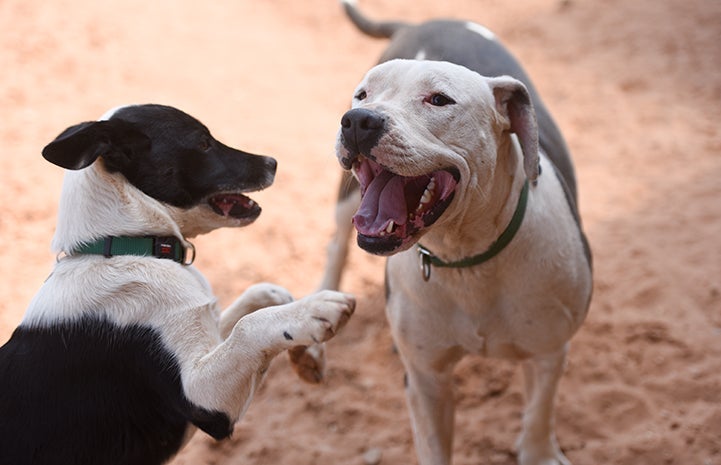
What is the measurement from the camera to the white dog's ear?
3.22m

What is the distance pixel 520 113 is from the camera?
3262mm

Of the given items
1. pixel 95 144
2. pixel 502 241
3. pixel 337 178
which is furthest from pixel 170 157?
pixel 337 178

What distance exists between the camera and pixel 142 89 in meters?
8.34

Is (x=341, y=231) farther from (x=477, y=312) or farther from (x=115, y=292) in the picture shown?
(x=115, y=292)

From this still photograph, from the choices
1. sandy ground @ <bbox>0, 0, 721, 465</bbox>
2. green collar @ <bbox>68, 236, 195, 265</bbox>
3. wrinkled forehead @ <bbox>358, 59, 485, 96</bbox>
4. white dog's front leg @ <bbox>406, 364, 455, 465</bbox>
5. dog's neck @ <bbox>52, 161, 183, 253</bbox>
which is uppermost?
wrinkled forehead @ <bbox>358, 59, 485, 96</bbox>

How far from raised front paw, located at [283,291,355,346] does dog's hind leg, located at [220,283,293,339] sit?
719 millimetres

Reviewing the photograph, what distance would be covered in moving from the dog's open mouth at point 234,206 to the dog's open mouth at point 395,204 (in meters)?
0.63

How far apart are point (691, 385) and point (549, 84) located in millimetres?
4486

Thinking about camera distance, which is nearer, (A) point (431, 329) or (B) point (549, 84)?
(A) point (431, 329)

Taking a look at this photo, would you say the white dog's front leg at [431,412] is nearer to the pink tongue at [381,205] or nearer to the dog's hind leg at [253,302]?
the dog's hind leg at [253,302]

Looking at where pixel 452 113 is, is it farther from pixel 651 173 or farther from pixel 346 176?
pixel 651 173

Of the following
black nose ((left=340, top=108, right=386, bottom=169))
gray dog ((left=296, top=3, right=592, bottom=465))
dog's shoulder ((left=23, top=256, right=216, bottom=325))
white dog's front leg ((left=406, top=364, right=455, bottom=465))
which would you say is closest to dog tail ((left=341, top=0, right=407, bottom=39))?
gray dog ((left=296, top=3, right=592, bottom=465))

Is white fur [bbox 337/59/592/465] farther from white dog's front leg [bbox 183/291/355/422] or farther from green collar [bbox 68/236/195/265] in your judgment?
green collar [bbox 68/236/195/265]

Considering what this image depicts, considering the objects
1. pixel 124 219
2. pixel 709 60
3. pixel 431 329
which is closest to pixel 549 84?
pixel 709 60
